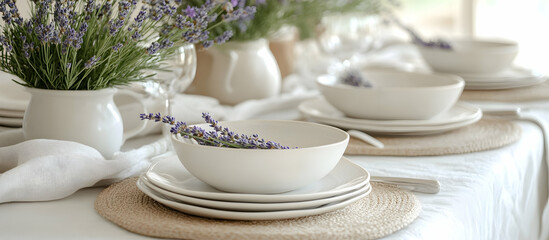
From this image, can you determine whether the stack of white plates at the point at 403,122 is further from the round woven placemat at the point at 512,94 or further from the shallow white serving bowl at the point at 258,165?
the shallow white serving bowl at the point at 258,165

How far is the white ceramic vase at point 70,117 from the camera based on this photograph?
2.90ft

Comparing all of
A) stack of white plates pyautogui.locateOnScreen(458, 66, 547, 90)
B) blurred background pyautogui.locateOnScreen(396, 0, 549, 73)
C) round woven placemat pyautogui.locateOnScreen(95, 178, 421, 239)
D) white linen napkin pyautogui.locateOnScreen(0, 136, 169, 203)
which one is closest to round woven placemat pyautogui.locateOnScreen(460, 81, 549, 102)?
stack of white plates pyautogui.locateOnScreen(458, 66, 547, 90)

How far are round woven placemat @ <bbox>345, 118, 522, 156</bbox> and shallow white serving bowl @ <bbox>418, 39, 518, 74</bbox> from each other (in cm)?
40

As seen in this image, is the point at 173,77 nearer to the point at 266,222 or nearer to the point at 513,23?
the point at 266,222

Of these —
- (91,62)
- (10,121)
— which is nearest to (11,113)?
(10,121)

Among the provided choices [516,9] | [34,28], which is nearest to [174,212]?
[34,28]

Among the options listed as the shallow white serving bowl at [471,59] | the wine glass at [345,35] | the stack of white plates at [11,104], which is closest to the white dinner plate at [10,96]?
the stack of white plates at [11,104]

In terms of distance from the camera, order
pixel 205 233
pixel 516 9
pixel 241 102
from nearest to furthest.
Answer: pixel 205 233 < pixel 241 102 < pixel 516 9

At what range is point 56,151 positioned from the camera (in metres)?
0.84

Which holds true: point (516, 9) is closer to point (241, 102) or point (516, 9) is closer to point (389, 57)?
point (389, 57)

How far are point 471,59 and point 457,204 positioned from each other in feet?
2.79

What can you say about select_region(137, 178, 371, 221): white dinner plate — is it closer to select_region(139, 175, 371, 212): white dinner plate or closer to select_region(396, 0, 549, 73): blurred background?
select_region(139, 175, 371, 212): white dinner plate

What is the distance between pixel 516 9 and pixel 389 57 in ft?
8.93

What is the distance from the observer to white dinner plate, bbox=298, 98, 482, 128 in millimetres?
1143
